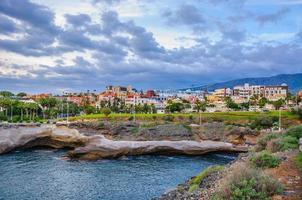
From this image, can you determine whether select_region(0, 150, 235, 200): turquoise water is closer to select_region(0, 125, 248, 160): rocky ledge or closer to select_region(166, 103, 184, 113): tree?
select_region(0, 125, 248, 160): rocky ledge

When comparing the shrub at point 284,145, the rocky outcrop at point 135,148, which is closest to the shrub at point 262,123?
the rocky outcrop at point 135,148

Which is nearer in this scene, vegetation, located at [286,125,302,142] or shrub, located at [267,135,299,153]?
shrub, located at [267,135,299,153]

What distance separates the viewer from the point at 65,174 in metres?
42.8

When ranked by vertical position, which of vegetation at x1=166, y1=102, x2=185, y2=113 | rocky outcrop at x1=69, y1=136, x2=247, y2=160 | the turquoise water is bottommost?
the turquoise water

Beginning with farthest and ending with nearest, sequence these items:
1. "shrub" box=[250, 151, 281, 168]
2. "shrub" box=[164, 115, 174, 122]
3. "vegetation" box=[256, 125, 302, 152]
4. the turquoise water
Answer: "shrub" box=[164, 115, 174, 122] → the turquoise water → "vegetation" box=[256, 125, 302, 152] → "shrub" box=[250, 151, 281, 168]

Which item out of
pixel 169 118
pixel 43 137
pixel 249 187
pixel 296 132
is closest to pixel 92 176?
pixel 296 132

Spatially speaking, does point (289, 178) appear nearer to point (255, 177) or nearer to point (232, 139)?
point (255, 177)

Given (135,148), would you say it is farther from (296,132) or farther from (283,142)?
(283,142)

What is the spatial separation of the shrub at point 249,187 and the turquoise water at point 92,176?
18079mm

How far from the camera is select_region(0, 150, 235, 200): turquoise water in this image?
33.2 m

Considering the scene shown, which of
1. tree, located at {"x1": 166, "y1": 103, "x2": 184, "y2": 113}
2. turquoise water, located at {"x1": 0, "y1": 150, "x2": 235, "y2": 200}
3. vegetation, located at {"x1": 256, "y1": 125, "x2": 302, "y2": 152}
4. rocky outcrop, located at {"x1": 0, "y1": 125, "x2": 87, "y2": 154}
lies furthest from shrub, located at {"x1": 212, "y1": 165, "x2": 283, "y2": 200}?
tree, located at {"x1": 166, "y1": 103, "x2": 184, "y2": 113}

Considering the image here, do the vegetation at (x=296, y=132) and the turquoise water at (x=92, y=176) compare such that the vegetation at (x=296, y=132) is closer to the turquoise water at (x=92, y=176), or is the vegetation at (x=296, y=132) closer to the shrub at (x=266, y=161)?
the turquoise water at (x=92, y=176)

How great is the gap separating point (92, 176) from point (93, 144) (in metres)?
17.3

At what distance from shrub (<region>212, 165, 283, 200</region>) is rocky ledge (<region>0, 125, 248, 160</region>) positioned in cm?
4286
